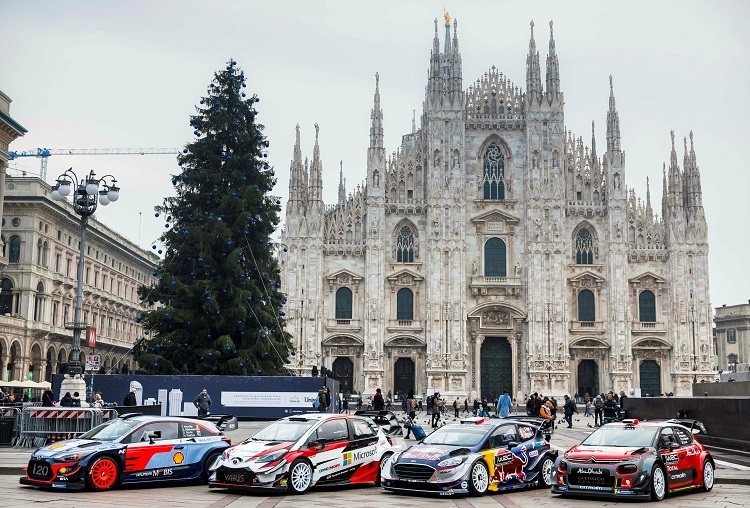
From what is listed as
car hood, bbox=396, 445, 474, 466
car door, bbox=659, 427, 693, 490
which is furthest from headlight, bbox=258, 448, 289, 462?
car door, bbox=659, 427, 693, 490

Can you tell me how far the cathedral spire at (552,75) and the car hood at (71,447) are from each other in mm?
47974

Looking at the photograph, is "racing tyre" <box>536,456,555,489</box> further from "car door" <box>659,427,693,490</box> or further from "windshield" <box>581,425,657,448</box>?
"car door" <box>659,427,693,490</box>

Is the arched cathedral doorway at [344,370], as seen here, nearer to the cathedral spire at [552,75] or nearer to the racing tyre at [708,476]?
the cathedral spire at [552,75]

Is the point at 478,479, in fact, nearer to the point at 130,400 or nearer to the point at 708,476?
the point at 708,476

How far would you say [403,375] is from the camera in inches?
2271

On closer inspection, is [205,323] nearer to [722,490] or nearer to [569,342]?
[722,490]

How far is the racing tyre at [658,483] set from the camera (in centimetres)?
1477

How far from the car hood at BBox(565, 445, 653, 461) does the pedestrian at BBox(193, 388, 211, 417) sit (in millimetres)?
15583

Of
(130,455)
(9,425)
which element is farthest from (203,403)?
(130,455)

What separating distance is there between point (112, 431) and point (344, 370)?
41.6 meters

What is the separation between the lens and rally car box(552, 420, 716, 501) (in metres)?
14.7

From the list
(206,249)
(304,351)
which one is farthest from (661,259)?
(206,249)

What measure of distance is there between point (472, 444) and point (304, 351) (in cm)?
4071

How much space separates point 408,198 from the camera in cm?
5897
